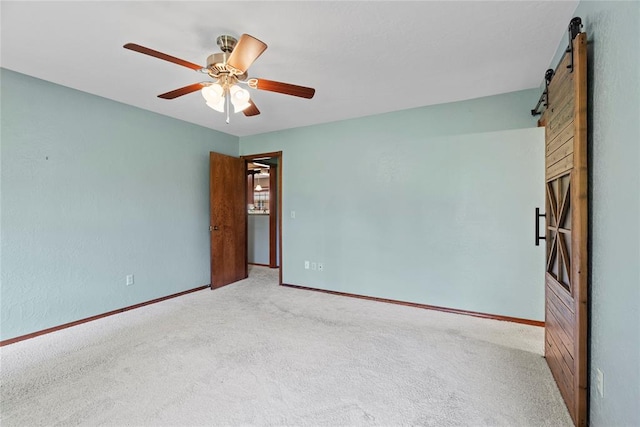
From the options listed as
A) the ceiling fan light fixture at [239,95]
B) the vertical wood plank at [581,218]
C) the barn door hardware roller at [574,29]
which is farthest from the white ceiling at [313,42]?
the vertical wood plank at [581,218]

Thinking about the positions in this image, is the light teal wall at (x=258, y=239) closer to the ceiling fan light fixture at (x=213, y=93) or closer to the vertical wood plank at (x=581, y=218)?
the ceiling fan light fixture at (x=213, y=93)

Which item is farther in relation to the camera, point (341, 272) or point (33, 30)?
point (341, 272)

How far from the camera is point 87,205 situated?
308 centimetres

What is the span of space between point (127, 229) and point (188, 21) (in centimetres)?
252

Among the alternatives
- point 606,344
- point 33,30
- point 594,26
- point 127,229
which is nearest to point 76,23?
point 33,30

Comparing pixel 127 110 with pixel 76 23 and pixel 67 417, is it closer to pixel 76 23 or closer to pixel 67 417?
pixel 76 23

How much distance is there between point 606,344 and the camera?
1.34 meters

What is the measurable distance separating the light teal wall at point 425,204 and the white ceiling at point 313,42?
461 mm

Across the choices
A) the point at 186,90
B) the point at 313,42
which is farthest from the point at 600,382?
the point at 186,90

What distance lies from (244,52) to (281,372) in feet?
6.91

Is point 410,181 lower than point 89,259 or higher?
higher

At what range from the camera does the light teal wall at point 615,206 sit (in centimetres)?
113

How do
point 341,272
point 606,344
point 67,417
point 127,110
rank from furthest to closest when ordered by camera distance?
point 341,272 < point 127,110 < point 67,417 < point 606,344

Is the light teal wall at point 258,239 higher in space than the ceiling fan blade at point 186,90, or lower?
lower
